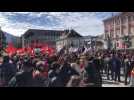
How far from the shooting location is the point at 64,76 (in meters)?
5.82

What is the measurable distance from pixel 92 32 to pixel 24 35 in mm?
1342

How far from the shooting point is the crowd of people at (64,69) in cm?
577

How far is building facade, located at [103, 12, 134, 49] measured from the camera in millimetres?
5977

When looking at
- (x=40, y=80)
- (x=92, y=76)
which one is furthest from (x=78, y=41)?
(x=40, y=80)

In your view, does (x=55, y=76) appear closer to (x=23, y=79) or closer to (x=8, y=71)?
(x=23, y=79)

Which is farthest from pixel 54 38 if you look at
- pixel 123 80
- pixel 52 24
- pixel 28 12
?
pixel 123 80

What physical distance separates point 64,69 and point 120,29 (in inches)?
56.2

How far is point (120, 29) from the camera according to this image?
20.2 ft

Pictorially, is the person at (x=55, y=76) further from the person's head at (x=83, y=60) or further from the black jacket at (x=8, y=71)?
the black jacket at (x=8, y=71)

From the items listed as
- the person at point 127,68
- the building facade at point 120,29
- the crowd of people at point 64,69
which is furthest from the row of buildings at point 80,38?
the person at point 127,68

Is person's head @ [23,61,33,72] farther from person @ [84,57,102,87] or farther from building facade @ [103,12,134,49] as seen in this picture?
building facade @ [103,12,134,49]

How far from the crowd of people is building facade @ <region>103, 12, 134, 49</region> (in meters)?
0.23

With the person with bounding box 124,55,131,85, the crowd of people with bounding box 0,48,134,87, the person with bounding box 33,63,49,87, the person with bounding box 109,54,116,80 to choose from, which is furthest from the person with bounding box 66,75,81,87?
the person with bounding box 124,55,131,85

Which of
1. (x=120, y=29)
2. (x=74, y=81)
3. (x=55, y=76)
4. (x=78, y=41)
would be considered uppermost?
(x=120, y=29)
